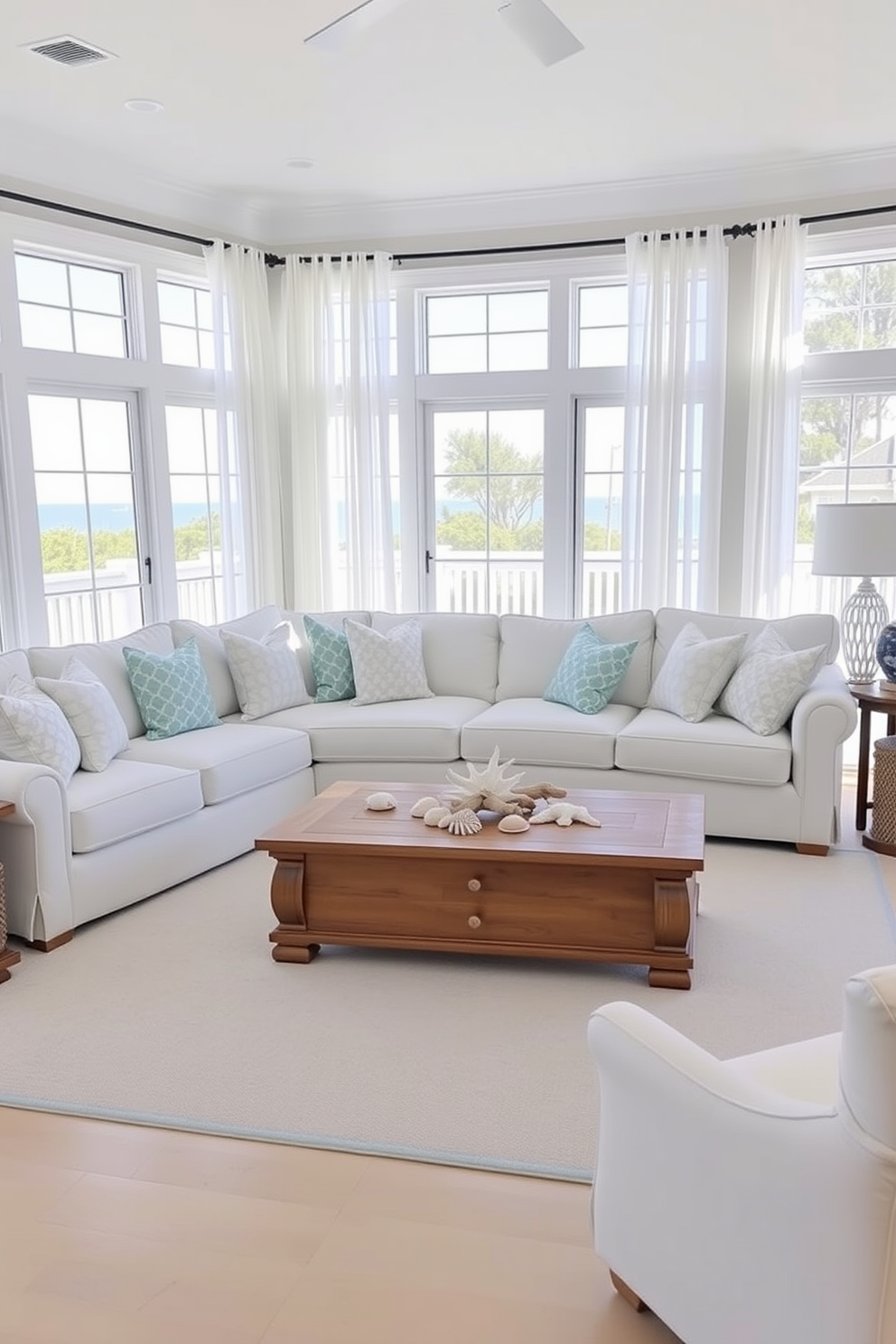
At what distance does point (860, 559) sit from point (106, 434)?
3698 millimetres

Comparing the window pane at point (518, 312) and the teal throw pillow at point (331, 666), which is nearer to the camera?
the teal throw pillow at point (331, 666)

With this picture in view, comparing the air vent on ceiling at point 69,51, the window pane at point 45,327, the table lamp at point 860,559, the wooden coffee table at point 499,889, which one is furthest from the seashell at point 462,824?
the window pane at point 45,327

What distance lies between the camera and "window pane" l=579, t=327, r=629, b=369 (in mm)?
6016

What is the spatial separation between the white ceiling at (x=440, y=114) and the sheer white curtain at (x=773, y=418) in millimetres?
351

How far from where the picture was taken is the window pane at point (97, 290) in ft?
17.4

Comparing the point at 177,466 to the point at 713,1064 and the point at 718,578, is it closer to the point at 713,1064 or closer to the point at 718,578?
the point at 718,578

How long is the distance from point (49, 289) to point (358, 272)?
176cm

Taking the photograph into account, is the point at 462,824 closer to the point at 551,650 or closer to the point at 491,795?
the point at 491,795

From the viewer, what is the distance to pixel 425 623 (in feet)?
18.3

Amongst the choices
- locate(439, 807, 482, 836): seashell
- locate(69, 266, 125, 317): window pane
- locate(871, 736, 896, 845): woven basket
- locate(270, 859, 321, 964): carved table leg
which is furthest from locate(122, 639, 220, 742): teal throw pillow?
locate(871, 736, 896, 845): woven basket

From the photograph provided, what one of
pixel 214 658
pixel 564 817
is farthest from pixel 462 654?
pixel 564 817

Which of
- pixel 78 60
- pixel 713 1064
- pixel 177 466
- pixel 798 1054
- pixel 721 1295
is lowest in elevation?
pixel 721 1295

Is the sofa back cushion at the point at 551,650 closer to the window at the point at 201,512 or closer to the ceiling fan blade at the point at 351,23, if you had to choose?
the window at the point at 201,512

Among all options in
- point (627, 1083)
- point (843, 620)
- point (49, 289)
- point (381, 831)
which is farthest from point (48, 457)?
point (627, 1083)
